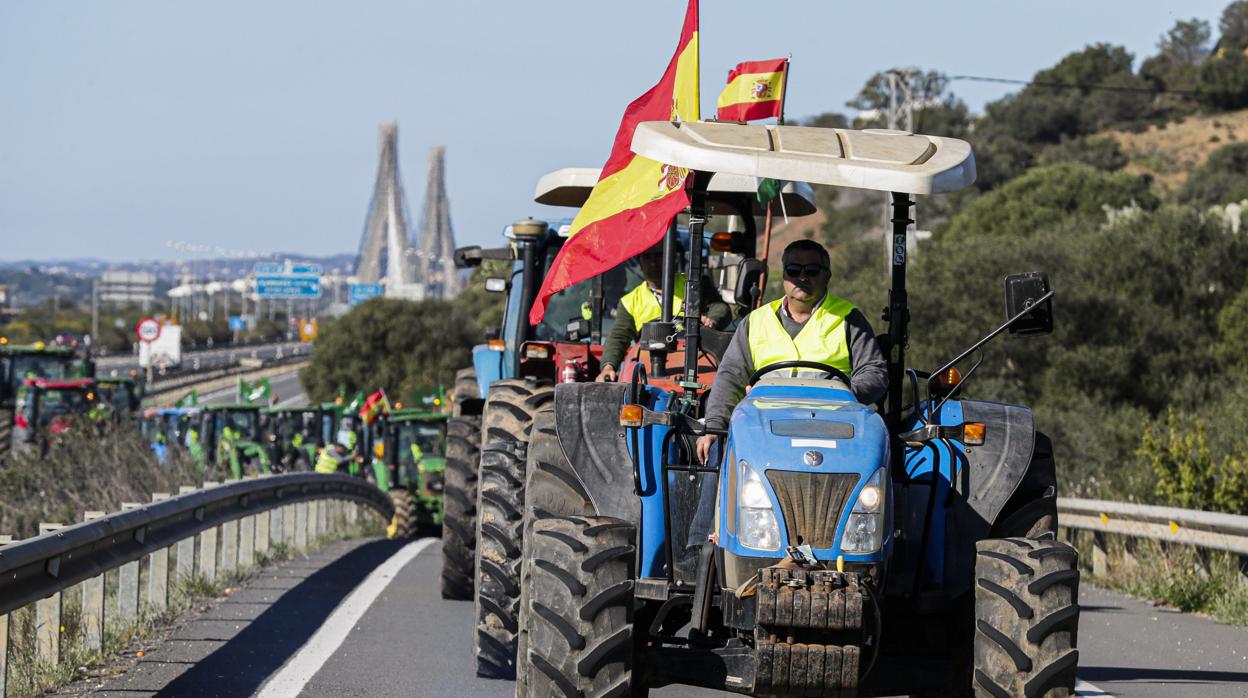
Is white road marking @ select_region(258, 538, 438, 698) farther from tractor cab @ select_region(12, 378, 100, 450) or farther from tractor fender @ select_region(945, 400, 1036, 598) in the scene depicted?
tractor cab @ select_region(12, 378, 100, 450)

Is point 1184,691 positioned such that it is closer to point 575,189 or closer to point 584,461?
point 584,461

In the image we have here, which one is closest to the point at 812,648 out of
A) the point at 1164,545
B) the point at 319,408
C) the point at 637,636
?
the point at 637,636

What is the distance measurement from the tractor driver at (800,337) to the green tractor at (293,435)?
29.4 metres

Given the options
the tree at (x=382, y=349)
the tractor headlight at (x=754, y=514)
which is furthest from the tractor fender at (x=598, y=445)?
the tree at (x=382, y=349)

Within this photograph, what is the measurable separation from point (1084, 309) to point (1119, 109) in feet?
216

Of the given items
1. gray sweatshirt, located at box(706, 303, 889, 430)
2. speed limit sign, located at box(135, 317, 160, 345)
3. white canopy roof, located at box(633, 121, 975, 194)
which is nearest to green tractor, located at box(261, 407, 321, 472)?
speed limit sign, located at box(135, 317, 160, 345)

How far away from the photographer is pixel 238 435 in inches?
1521

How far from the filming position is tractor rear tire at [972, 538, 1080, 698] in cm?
687

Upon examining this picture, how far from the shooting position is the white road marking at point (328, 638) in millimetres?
9523

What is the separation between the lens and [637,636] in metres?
7.43

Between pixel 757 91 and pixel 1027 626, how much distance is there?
433cm

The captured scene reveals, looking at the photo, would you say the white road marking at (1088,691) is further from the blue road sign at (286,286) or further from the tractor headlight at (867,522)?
the blue road sign at (286,286)

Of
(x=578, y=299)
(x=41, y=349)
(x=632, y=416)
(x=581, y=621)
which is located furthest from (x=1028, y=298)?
(x=41, y=349)

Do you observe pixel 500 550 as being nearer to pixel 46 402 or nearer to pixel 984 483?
pixel 984 483
